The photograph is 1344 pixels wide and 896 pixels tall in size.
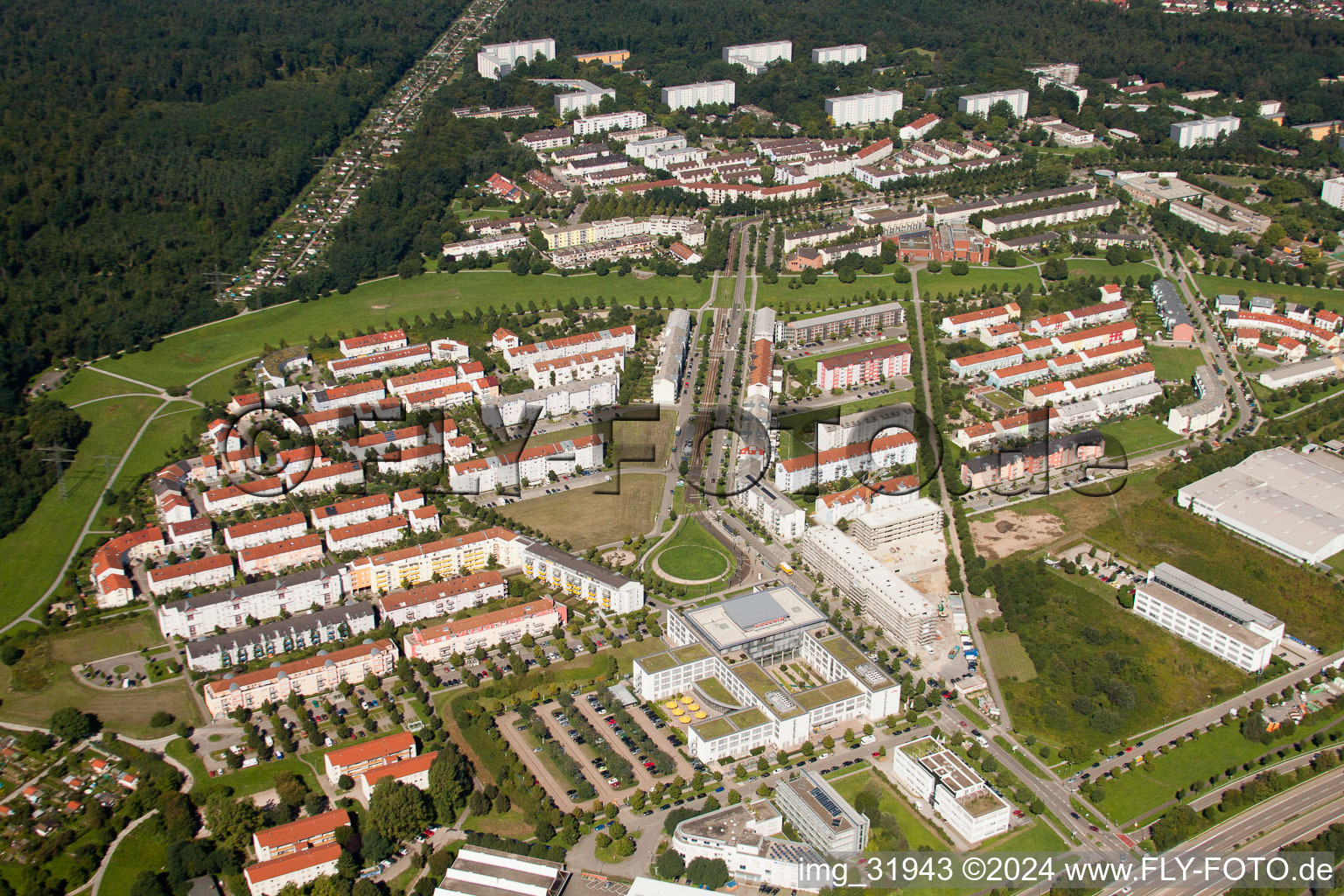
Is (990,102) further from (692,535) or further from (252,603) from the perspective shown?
(252,603)

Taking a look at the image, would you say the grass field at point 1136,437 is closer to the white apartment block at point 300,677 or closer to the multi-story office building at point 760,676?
the multi-story office building at point 760,676

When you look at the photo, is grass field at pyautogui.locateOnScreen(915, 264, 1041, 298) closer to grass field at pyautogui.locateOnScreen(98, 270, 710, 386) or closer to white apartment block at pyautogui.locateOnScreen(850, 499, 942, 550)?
grass field at pyautogui.locateOnScreen(98, 270, 710, 386)

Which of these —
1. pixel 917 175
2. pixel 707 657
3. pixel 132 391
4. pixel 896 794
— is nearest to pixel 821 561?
pixel 707 657

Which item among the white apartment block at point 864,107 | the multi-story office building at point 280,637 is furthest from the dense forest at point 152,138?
the white apartment block at point 864,107

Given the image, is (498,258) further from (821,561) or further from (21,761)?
(21,761)

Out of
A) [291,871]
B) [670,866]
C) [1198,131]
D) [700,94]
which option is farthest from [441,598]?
[1198,131]

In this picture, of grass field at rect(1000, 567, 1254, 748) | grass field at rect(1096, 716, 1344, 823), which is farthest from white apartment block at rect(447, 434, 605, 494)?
grass field at rect(1096, 716, 1344, 823)
